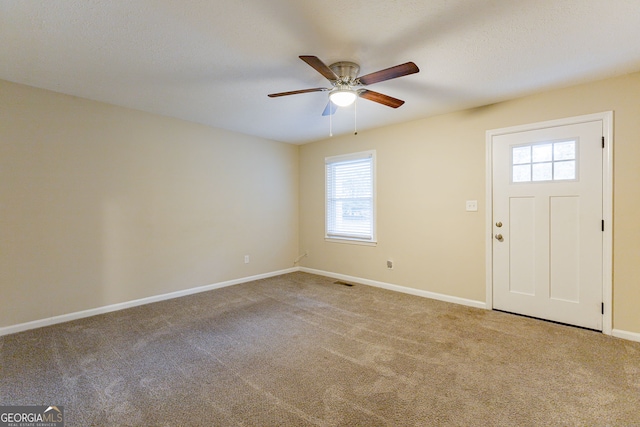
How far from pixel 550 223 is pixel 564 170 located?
1.84 feet

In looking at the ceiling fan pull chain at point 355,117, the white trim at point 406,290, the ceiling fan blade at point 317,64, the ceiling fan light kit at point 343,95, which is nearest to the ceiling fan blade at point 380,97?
the ceiling fan light kit at point 343,95

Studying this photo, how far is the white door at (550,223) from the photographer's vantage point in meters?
2.75

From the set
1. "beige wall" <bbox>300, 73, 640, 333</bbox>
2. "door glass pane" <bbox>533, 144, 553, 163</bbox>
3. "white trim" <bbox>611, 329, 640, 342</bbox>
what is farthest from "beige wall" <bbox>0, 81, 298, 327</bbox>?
"white trim" <bbox>611, 329, 640, 342</bbox>

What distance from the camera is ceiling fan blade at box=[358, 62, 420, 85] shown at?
1.93 m

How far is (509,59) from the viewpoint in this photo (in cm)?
232

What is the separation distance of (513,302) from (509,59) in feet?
8.33

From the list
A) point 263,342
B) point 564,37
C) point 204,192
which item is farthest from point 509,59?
point 204,192

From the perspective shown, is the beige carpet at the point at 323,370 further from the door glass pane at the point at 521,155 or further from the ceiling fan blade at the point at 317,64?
the ceiling fan blade at the point at 317,64

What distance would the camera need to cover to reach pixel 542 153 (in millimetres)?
3012

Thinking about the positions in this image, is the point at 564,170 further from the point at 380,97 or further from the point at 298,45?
the point at 298,45

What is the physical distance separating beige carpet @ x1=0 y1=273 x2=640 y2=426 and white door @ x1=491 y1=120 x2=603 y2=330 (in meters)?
0.29

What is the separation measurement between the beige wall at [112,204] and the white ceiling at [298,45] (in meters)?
0.44

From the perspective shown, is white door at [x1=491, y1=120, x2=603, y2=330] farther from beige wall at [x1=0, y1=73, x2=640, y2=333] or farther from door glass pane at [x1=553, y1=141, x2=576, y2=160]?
beige wall at [x1=0, y1=73, x2=640, y2=333]

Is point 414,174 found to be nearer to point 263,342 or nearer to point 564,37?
point 564,37
